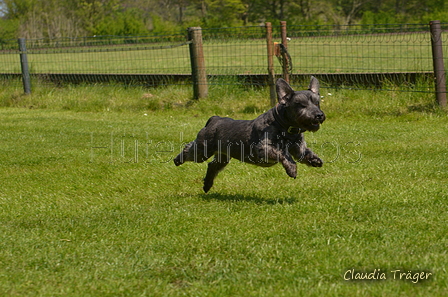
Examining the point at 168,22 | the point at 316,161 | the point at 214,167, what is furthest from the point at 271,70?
the point at 168,22

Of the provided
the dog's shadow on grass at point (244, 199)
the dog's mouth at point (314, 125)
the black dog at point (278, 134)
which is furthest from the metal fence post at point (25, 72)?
the dog's mouth at point (314, 125)

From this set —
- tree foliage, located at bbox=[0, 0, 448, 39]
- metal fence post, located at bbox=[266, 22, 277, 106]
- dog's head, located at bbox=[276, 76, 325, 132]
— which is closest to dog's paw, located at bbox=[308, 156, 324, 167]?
dog's head, located at bbox=[276, 76, 325, 132]

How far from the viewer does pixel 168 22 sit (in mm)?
57938

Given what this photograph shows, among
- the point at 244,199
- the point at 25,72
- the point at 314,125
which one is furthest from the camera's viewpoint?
the point at 25,72

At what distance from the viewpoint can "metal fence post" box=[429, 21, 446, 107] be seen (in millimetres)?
10547

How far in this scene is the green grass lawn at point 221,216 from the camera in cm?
404

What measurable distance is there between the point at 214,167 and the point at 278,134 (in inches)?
41.1

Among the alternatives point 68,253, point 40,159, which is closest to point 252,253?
point 68,253

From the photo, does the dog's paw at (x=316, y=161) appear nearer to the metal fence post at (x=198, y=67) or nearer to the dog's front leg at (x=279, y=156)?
the dog's front leg at (x=279, y=156)

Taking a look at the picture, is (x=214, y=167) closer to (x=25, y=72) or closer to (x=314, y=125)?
(x=314, y=125)

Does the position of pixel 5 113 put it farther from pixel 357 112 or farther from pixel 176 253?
pixel 176 253

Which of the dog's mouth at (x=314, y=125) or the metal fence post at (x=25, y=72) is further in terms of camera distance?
the metal fence post at (x=25, y=72)

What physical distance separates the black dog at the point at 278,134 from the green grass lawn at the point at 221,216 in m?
0.47

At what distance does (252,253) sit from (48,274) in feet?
4.74
